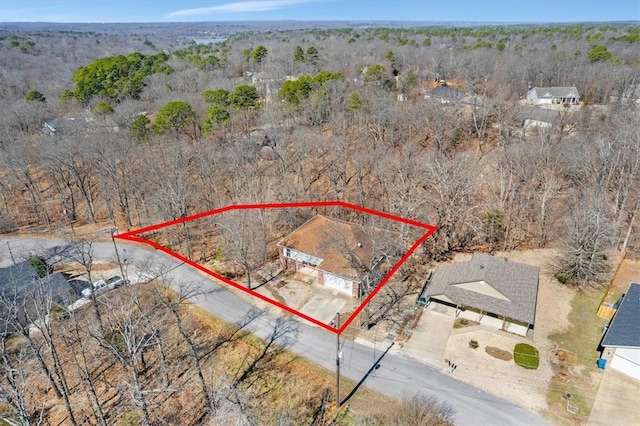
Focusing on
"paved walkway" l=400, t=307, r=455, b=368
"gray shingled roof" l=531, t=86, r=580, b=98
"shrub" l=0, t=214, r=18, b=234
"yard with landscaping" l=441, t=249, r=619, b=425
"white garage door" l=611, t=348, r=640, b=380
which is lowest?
"shrub" l=0, t=214, r=18, b=234

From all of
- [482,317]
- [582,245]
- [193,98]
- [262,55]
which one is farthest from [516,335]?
[262,55]

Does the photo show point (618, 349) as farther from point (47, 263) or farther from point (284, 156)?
point (47, 263)

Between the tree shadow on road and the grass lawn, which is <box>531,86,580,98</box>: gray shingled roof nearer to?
the grass lawn

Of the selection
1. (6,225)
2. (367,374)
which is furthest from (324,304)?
(6,225)

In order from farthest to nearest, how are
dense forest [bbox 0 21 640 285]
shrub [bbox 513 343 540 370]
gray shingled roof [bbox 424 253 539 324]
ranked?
1. dense forest [bbox 0 21 640 285]
2. gray shingled roof [bbox 424 253 539 324]
3. shrub [bbox 513 343 540 370]

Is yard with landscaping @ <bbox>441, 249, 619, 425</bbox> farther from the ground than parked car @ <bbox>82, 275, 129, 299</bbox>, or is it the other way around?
yard with landscaping @ <bbox>441, 249, 619, 425</bbox>

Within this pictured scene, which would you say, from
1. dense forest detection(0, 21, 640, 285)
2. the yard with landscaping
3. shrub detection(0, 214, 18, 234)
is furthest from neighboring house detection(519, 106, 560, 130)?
shrub detection(0, 214, 18, 234)


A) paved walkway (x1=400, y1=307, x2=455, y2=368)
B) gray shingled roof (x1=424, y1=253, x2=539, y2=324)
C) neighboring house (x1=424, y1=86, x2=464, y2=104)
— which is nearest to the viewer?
paved walkway (x1=400, y1=307, x2=455, y2=368)
